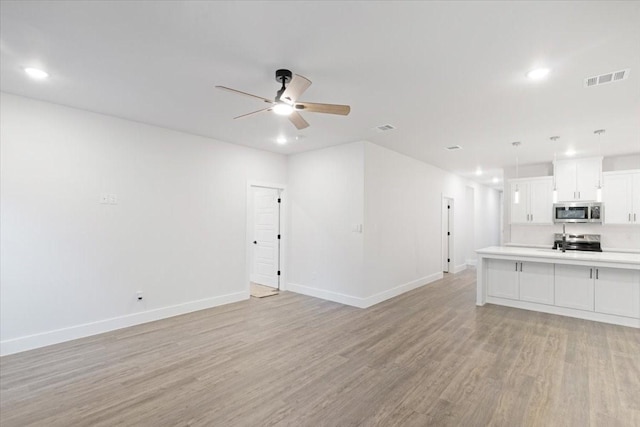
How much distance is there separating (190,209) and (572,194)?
24.5 ft

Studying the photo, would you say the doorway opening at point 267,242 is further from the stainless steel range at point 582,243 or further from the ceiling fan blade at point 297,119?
the stainless steel range at point 582,243

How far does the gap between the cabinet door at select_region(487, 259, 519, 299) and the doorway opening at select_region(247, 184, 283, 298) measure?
4.07 metres

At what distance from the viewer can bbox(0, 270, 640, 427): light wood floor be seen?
2.36 meters

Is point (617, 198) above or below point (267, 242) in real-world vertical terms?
above

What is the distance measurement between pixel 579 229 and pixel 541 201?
39.3 inches

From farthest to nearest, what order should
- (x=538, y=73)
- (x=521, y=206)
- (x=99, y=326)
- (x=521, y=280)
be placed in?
(x=521, y=206) < (x=521, y=280) < (x=99, y=326) < (x=538, y=73)

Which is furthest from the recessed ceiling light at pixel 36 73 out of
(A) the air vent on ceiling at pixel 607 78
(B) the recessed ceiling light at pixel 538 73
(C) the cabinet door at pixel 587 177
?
(C) the cabinet door at pixel 587 177

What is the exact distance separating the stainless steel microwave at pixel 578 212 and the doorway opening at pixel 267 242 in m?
5.87

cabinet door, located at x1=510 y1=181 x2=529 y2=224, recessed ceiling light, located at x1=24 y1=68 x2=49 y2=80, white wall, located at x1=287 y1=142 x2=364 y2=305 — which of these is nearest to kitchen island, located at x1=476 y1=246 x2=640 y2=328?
cabinet door, located at x1=510 y1=181 x2=529 y2=224

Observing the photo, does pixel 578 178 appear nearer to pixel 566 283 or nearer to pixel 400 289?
pixel 566 283

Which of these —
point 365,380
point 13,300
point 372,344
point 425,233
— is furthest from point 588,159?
point 13,300

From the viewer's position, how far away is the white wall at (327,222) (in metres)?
5.32

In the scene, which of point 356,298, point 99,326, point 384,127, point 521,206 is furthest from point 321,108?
point 521,206

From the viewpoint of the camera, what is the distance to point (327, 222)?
5.75 meters
